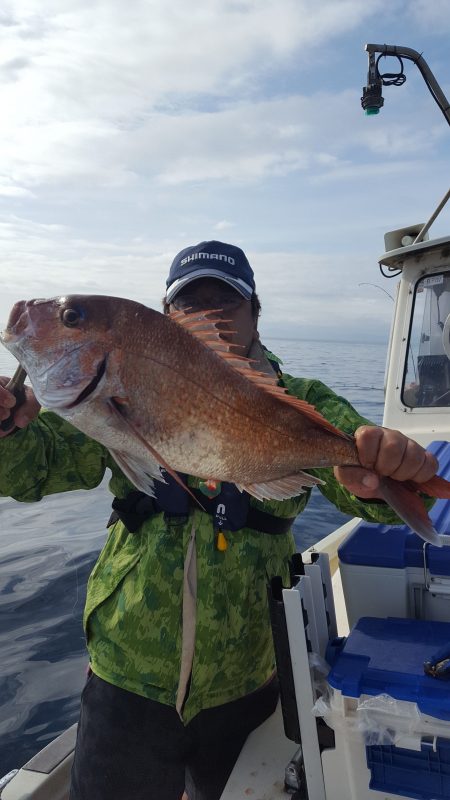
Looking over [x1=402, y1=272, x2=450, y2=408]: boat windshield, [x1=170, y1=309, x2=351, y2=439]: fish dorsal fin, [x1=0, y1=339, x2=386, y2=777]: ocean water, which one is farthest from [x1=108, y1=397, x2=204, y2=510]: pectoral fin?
[x1=402, y1=272, x2=450, y2=408]: boat windshield

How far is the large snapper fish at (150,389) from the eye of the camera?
152 centimetres

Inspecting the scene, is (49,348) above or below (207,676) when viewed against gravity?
above

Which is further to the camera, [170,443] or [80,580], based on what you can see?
[80,580]

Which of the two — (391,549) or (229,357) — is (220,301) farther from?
(391,549)

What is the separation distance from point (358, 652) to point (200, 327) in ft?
3.98

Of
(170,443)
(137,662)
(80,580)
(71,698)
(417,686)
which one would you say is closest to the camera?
(170,443)

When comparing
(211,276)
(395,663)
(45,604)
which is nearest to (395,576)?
(395,663)

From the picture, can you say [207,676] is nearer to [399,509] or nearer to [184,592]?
[184,592]

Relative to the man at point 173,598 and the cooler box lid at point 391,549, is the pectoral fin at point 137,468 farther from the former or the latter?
the cooler box lid at point 391,549

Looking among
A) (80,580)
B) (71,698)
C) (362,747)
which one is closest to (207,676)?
(362,747)

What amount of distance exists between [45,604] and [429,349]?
439 centimetres

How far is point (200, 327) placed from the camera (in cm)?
175

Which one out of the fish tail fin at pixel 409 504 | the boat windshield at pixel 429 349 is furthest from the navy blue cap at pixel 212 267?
the boat windshield at pixel 429 349

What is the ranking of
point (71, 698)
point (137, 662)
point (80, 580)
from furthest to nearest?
point (80, 580)
point (71, 698)
point (137, 662)
